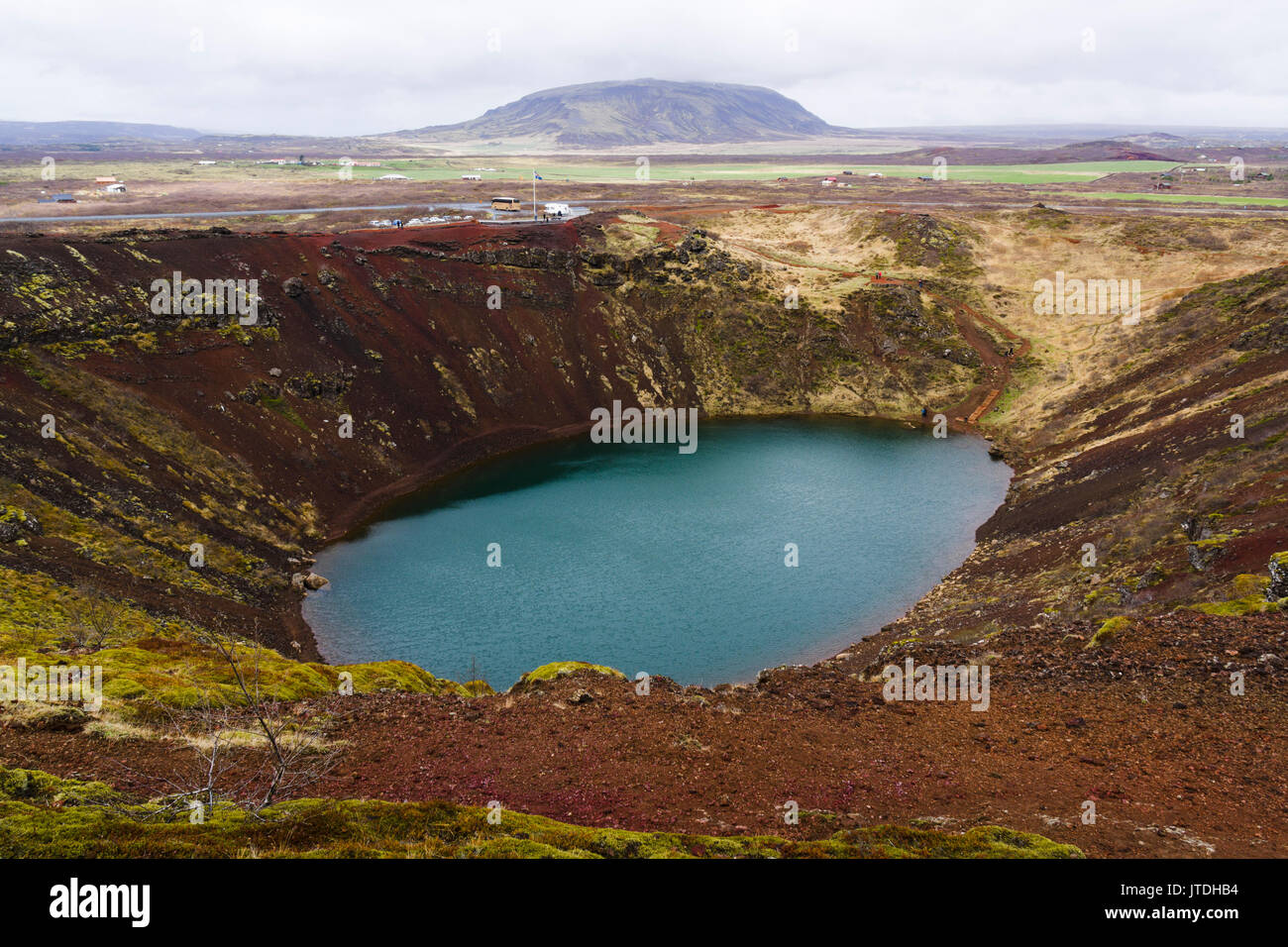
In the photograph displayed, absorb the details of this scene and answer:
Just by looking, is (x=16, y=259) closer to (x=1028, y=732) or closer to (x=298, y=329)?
(x=298, y=329)

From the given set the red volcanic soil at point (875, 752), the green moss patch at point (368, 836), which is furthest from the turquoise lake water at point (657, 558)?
the green moss patch at point (368, 836)

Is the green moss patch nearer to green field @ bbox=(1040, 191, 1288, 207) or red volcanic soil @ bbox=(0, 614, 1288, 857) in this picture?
red volcanic soil @ bbox=(0, 614, 1288, 857)

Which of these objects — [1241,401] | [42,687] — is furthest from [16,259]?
[1241,401]

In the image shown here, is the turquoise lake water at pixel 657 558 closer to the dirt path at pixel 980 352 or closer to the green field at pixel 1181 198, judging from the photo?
the dirt path at pixel 980 352

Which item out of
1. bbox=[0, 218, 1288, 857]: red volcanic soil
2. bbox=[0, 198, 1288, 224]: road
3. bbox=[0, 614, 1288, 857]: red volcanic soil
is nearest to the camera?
bbox=[0, 614, 1288, 857]: red volcanic soil

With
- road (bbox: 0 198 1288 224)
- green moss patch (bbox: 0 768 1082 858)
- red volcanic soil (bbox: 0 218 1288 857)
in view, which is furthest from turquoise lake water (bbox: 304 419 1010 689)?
road (bbox: 0 198 1288 224)
